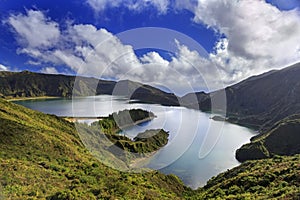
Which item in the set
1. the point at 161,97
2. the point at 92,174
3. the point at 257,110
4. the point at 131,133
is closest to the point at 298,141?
the point at 131,133

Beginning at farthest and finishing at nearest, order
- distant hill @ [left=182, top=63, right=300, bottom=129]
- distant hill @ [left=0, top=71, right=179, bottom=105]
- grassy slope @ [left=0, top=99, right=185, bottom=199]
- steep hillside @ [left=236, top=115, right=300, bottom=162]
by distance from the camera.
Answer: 1. distant hill @ [left=0, top=71, right=179, bottom=105]
2. distant hill @ [left=182, top=63, right=300, bottom=129]
3. steep hillside @ [left=236, top=115, right=300, bottom=162]
4. grassy slope @ [left=0, top=99, right=185, bottom=199]

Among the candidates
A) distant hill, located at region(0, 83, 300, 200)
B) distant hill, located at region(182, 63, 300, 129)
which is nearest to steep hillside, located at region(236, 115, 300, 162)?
distant hill, located at region(0, 83, 300, 200)

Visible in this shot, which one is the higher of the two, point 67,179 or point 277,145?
point 277,145

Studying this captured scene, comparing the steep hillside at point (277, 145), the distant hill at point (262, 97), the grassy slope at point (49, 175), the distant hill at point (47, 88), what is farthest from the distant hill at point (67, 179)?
the distant hill at point (47, 88)

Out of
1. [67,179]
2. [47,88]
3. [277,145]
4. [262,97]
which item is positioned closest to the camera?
[67,179]

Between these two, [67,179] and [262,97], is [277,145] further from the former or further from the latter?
[262,97]

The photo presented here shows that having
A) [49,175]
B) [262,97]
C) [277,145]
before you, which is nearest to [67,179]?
[49,175]

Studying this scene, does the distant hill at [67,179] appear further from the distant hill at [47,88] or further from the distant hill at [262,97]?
the distant hill at [47,88]

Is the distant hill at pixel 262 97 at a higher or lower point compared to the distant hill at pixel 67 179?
higher

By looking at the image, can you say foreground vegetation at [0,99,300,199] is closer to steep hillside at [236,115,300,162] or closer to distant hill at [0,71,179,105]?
steep hillside at [236,115,300,162]

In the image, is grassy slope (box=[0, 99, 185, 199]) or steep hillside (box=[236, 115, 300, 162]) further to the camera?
steep hillside (box=[236, 115, 300, 162])

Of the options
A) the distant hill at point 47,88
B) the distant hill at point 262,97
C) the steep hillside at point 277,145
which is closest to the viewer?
the steep hillside at point 277,145
